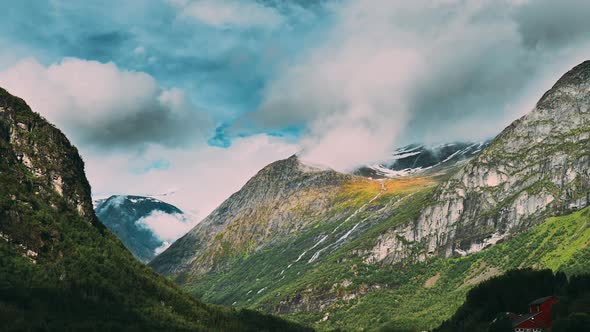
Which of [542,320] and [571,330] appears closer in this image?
[571,330]

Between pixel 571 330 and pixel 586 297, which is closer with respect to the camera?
pixel 571 330

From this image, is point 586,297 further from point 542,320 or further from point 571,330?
point 571,330

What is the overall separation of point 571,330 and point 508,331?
2876 cm

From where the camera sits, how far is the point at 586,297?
193250 millimetres

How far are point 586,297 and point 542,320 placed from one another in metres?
17.7

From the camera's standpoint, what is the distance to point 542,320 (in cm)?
18562

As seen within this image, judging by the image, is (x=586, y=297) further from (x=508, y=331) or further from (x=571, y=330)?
(x=571, y=330)

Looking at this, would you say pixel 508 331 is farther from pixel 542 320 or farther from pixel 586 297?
pixel 586 297

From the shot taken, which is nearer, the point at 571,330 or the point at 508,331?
the point at 571,330

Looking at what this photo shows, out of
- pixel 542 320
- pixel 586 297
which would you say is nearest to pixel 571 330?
pixel 542 320

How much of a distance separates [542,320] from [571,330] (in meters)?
27.4

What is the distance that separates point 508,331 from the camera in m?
186

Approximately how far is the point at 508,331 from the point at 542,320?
970cm

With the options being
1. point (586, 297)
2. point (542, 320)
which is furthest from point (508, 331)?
point (586, 297)
